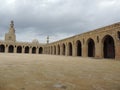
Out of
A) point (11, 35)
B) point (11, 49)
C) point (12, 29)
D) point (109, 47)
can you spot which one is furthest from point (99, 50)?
point (12, 29)

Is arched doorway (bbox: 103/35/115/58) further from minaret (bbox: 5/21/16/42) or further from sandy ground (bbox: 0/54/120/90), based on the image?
minaret (bbox: 5/21/16/42)

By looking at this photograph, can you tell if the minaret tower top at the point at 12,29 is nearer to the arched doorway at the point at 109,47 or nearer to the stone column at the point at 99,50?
the arched doorway at the point at 109,47

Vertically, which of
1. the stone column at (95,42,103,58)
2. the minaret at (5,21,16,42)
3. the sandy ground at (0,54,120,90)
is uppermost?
the minaret at (5,21,16,42)

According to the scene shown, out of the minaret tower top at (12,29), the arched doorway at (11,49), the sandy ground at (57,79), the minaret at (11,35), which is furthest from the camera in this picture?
the minaret tower top at (12,29)

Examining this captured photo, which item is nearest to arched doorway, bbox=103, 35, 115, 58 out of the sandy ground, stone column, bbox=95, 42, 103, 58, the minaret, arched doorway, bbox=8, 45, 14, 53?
stone column, bbox=95, 42, 103, 58

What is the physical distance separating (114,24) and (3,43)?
38.7 meters

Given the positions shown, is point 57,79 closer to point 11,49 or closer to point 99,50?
point 99,50

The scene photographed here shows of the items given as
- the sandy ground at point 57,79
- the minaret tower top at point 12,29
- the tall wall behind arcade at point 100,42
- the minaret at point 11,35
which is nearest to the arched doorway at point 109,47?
the tall wall behind arcade at point 100,42

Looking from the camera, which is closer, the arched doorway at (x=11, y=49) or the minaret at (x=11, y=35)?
the arched doorway at (x=11, y=49)

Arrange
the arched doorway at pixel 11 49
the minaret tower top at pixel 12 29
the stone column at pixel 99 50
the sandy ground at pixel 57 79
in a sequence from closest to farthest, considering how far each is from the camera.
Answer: the sandy ground at pixel 57 79 < the stone column at pixel 99 50 < the arched doorway at pixel 11 49 < the minaret tower top at pixel 12 29

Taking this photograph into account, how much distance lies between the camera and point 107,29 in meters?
19.7

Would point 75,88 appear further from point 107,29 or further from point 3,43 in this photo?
point 3,43

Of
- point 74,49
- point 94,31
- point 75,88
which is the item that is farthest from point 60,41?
point 75,88

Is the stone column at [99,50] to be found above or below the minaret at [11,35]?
below
